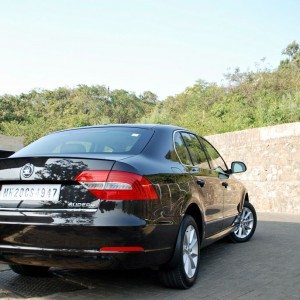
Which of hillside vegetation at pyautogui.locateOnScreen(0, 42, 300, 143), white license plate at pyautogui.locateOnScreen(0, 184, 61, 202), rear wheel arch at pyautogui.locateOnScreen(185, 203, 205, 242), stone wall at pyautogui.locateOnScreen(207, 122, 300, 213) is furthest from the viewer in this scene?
hillside vegetation at pyautogui.locateOnScreen(0, 42, 300, 143)

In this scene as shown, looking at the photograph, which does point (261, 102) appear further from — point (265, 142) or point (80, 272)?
point (80, 272)

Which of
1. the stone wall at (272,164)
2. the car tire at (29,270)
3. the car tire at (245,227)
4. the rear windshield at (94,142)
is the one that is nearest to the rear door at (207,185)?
the rear windshield at (94,142)

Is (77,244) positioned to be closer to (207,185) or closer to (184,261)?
(184,261)

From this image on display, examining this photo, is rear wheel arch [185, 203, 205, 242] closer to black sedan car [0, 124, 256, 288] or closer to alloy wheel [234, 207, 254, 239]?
black sedan car [0, 124, 256, 288]

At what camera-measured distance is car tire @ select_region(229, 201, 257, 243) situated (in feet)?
23.9

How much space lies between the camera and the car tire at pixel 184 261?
4324mm

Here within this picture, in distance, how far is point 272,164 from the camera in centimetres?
1329

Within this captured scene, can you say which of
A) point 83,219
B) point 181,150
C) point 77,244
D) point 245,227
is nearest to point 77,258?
point 77,244

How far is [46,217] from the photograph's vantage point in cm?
380

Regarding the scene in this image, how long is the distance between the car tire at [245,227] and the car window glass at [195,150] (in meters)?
1.93

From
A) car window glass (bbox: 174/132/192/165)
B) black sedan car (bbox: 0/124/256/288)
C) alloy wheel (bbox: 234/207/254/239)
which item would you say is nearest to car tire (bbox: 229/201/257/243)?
alloy wheel (bbox: 234/207/254/239)

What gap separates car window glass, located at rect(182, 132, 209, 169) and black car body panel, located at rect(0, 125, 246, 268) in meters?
1.04

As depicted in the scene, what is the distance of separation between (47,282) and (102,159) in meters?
1.67

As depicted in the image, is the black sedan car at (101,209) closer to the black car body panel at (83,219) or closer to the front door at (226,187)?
the black car body panel at (83,219)
